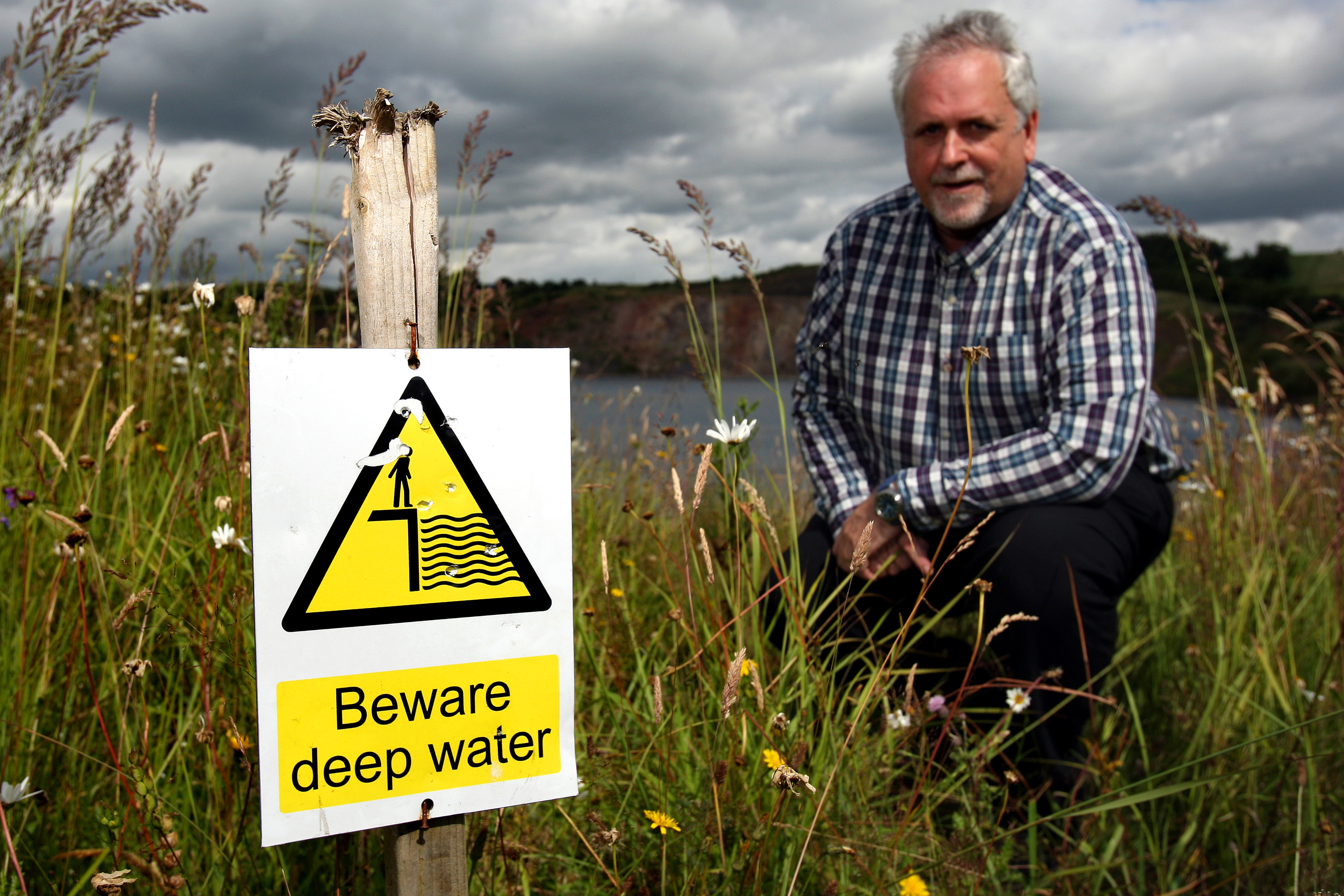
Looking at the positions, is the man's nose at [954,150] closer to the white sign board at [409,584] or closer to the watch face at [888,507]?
the watch face at [888,507]

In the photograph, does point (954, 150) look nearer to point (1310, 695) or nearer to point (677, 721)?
point (1310, 695)

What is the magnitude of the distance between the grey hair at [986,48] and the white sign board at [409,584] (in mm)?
1899

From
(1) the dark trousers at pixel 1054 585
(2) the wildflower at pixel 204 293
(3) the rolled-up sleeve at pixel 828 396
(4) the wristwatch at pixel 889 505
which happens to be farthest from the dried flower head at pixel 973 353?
(3) the rolled-up sleeve at pixel 828 396

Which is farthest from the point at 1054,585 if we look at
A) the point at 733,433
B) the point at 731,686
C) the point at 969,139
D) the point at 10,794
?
the point at 10,794

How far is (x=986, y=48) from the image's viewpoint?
7.63ft

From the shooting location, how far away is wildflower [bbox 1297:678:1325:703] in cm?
189

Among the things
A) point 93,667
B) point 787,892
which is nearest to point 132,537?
point 93,667

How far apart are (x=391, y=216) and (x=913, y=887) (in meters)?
1.13

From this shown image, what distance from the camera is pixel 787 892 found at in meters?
1.00

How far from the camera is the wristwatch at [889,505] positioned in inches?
83.4

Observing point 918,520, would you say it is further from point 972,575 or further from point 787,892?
point 787,892

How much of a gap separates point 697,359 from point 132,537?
1.10m

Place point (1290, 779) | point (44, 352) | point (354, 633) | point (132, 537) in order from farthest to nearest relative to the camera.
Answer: point (44, 352)
point (1290, 779)
point (132, 537)
point (354, 633)

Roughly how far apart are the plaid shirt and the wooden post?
1366mm
